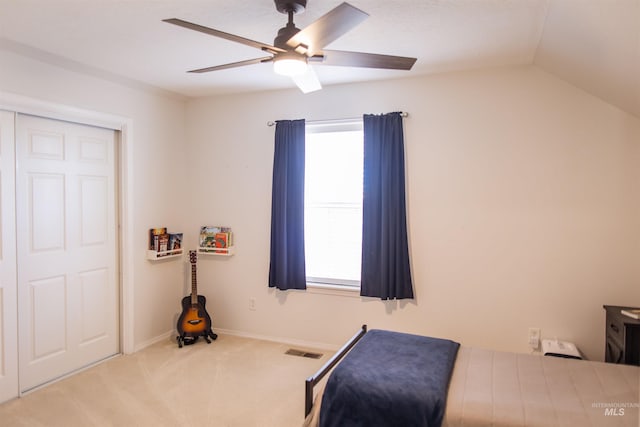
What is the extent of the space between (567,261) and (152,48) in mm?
3519

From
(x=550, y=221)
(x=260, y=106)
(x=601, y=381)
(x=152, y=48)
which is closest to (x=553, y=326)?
(x=550, y=221)

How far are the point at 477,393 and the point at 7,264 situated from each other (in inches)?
125

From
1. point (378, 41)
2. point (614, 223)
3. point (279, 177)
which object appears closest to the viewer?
point (378, 41)

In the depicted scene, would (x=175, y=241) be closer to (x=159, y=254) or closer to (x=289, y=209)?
(x=159, y=254)

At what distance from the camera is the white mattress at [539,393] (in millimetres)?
1732

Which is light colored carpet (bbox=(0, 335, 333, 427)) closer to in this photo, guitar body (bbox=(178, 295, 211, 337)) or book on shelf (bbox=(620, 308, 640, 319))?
guitar body (bbox=(178, 295, 211, 337))

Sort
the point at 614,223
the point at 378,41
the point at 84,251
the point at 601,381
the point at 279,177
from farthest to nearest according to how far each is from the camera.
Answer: the point at 279,177
the point at 84,251
the point at 614,223
the point at 378,41
the point at 601,381

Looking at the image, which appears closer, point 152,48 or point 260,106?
point 152,48

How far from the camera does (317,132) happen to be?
386 centimetres

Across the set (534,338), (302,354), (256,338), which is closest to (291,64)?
(302,354)

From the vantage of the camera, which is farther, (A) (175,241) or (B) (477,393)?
(A) (175,241)

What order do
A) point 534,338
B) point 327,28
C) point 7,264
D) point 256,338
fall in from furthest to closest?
point 256,338 < point 534,338 < point 7,264 < point 327,28

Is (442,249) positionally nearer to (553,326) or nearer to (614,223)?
(553,326)

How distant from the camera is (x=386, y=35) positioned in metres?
2.58
